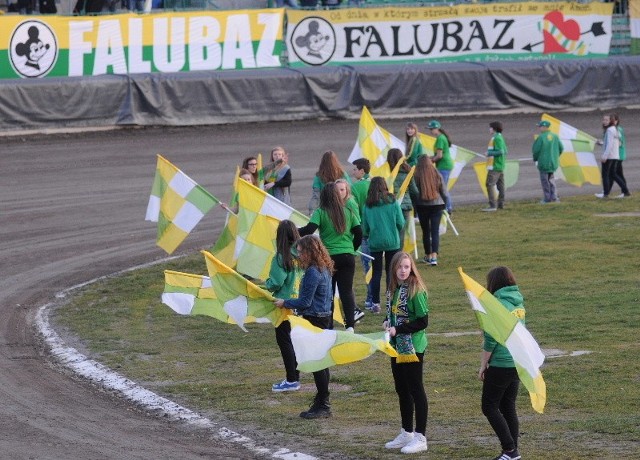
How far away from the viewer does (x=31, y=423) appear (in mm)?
10742

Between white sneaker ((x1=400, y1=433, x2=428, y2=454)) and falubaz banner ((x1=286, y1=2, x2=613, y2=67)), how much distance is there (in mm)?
24685

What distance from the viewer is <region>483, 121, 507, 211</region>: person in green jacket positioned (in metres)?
22.9

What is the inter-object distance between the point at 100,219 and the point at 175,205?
5.99 meters

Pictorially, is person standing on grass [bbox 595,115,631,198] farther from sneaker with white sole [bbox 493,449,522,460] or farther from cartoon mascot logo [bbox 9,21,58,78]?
sneaker with white sole [bbox 493,449,522,460]

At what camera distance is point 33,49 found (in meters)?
29.9

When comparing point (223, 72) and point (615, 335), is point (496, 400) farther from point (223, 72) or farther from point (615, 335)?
point (223, 72)

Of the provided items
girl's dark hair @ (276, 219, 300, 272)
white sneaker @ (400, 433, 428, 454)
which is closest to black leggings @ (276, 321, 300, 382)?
girl's dark hair @ (276, 219, 300, 272)

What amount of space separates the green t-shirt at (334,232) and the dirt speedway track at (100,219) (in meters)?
2.96

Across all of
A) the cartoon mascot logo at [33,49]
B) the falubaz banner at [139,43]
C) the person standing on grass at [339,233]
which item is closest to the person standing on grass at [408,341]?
the person standing on grass at [339,233]

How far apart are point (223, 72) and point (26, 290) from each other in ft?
48.7

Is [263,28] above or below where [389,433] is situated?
above

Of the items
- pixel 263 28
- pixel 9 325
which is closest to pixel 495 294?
pixel 9 325

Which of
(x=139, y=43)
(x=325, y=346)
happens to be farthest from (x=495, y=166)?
(x=325, y=346)

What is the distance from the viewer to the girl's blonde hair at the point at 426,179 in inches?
688
